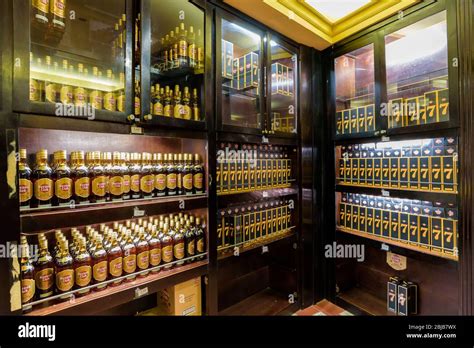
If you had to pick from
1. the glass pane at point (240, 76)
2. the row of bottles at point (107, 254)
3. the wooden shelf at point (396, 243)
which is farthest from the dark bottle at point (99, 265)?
the wooden shelf at point (396, 243)

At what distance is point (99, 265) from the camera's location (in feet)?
4.76

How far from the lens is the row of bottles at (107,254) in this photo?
130 centimetres

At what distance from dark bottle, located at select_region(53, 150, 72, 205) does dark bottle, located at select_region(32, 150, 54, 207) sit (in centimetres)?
3

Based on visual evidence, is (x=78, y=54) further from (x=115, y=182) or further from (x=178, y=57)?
(x=115, y=182)

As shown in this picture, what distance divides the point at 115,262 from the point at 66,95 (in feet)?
3.51

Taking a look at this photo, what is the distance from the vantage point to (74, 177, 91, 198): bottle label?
4.71ft

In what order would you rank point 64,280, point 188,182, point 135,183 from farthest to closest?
point 188,182, point 135,183, point 64,280

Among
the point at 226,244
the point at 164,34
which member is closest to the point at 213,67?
the point at 164,34

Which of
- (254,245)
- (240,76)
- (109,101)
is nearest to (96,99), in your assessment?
(109,101)

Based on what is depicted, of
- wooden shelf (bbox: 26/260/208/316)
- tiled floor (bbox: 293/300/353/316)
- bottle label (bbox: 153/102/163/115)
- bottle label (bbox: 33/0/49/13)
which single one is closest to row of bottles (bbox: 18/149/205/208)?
bottle label (bbox: 153/102/163/115)

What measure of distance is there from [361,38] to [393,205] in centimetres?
175

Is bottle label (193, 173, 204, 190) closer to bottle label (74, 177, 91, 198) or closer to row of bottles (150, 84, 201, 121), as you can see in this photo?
row of bottles (150, 84, 201, 121)

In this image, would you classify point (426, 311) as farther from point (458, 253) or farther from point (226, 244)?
point (226, 244)

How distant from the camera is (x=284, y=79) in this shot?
8.86 feet
